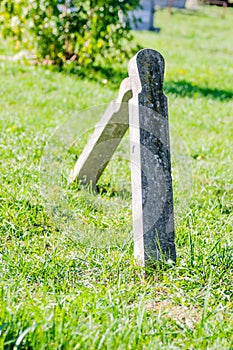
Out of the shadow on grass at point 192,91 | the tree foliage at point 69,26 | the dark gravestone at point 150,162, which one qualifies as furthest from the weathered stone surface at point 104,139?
the tree foliage at point 69,26

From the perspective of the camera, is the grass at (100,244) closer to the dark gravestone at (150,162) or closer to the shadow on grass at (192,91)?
the dark gravestone at (150,162)

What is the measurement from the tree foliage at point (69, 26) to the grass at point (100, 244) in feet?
4.15

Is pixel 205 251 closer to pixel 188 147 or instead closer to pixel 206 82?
pixel 188 147

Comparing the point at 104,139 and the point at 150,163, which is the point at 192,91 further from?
the point at 150,163

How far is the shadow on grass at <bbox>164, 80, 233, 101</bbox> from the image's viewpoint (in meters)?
7.25

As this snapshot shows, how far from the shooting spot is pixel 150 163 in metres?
2.72

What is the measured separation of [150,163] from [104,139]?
3.07 feet

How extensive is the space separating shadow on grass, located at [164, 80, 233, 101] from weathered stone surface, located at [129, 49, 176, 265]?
4.49m

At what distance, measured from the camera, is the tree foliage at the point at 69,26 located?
728 centimetres

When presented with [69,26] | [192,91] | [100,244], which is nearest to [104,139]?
[100,244]

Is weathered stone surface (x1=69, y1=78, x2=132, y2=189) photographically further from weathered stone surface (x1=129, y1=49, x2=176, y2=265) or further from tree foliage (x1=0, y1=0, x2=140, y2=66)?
tree foliage (x1=0, y1=0, x2=140, y2=66)

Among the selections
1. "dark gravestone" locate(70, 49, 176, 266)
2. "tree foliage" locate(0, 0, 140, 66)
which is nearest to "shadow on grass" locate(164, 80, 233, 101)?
"tree foliage" locate(0, 0, 140, 66)

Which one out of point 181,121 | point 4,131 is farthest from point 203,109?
point 4,131

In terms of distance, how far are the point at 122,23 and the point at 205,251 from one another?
530cm
